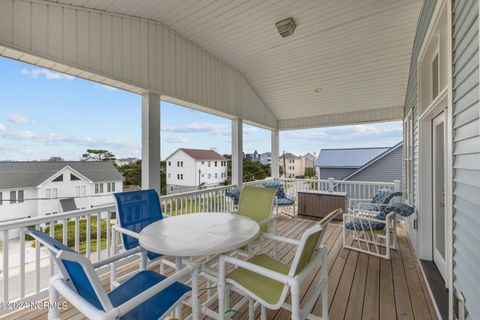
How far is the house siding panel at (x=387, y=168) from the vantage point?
28.2 feet

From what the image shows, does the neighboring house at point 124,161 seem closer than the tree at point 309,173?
Yes

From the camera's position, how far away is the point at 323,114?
6355mm

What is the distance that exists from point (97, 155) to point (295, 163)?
7.20 metres

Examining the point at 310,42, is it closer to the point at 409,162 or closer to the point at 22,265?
the point at 409,162

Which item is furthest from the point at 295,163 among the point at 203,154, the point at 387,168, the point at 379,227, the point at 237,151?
the point at 379,227

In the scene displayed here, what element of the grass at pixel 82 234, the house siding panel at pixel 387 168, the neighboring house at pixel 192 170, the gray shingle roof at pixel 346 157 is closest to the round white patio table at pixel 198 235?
the grass at pixel 82 234

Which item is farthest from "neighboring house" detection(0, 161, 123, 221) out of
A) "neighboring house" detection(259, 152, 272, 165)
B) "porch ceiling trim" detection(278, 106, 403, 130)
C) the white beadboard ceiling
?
"porch ceiling trim" detection(278, 106, 403, 130)

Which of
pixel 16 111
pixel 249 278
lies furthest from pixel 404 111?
pixel 16 111

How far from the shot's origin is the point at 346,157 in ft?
33.3

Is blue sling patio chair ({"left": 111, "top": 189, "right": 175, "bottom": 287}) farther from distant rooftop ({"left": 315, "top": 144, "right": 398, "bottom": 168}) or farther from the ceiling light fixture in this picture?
distant rooftop ({"left": 315, "top": 144, "right": 398, "bottom": 168})

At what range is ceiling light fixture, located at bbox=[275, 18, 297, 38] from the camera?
10.6ft

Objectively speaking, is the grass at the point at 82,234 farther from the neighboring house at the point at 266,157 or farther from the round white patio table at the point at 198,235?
the neighboring house at the point at 266,157

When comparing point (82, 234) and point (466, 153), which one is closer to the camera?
point (466, 153)

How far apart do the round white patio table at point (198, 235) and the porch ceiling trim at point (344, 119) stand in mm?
5012
